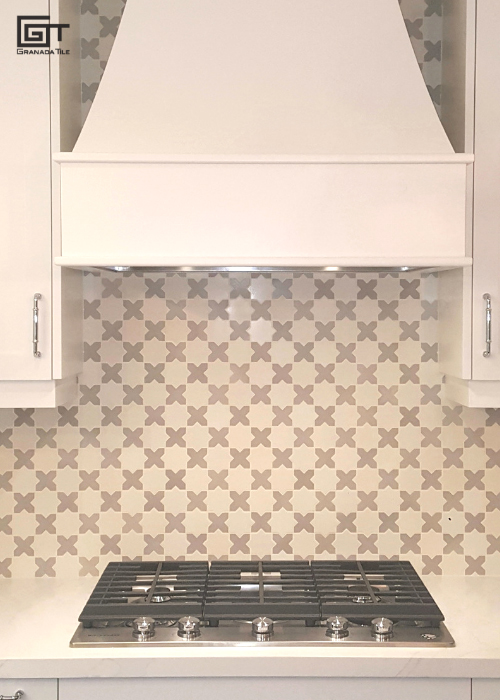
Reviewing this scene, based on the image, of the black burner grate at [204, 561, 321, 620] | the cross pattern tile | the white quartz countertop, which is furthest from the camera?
the cross pattern tile

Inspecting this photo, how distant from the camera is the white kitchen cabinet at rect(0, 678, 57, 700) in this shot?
1.75m

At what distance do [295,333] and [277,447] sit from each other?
354 millimetres

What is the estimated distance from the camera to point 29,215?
1.93 meters

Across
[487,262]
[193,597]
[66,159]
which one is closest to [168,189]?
[66,159]

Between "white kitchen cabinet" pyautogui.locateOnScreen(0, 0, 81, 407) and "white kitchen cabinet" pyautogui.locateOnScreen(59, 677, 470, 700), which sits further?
"white kitchen cabinet" pyautogui.locateOnScreen(0, 0, 81, 407)

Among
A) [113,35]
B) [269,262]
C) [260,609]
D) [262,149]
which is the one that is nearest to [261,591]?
[260,609]

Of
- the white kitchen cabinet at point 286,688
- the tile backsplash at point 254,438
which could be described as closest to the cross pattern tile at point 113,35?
the tile backsplash at point 254,438

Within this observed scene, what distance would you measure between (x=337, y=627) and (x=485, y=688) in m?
0.36

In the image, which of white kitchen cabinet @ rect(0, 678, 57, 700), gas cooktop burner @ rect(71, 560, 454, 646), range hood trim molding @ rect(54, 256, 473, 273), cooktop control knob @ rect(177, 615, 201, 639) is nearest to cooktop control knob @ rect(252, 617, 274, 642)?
gas cooktop burner @ rect(71, 560, 454, 646)

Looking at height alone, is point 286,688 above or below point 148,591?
below

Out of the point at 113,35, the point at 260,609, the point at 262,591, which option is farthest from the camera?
the point at 113,35

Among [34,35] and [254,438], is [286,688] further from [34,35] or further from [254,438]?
[34,35]

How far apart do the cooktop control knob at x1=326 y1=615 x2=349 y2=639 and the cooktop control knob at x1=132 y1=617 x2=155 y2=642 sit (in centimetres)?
43

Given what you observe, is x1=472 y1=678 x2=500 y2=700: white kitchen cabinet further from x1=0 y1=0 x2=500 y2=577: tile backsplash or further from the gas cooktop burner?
x1=0 y1=0 x2=500 y2=577: tile backsplash
